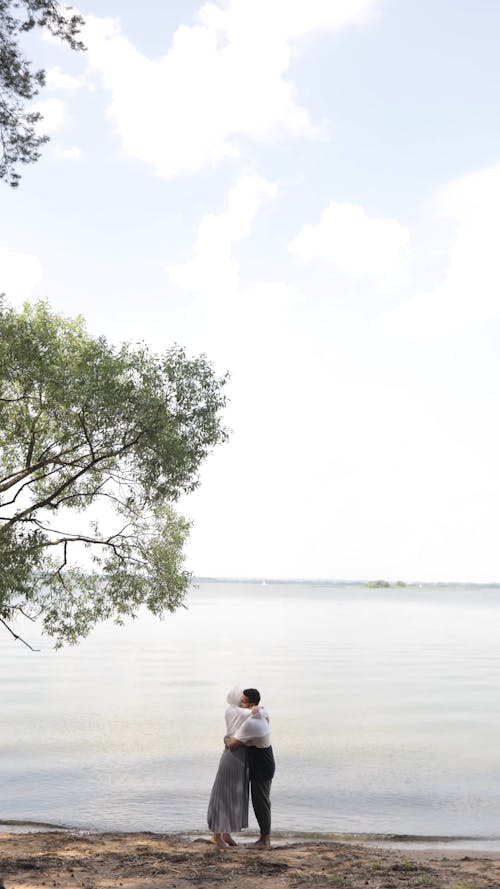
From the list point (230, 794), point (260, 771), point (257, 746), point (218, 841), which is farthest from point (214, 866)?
point (257, 746)

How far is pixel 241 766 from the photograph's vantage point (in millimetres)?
15195

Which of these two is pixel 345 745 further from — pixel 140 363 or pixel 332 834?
pixel 140 363

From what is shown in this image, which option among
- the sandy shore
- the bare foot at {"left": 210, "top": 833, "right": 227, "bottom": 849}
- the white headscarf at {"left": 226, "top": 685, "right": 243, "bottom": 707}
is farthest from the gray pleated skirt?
the white headscarf at {"left": 226, "top": 685, "right": 243, "bottom": 707}

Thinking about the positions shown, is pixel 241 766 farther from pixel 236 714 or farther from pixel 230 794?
pixel 236 714

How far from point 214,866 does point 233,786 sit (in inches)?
66.3

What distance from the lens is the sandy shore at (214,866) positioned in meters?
12.7

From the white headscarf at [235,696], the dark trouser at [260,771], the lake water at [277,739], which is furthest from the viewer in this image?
the lake water at [277,739]

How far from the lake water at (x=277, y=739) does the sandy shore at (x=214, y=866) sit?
4.18 meters

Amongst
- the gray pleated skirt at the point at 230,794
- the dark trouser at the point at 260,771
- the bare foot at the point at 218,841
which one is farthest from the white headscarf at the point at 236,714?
the bare foot at the point at 218,841

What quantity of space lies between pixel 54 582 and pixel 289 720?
1960 cm

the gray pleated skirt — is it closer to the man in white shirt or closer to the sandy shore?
the man in white shirt

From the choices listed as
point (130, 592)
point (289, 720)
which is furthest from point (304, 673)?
point (130, 592)

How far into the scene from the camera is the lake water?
21.6 metres

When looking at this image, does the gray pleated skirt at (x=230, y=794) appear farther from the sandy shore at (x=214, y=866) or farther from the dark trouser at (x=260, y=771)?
the sandy shore at (x=214, y=866)
